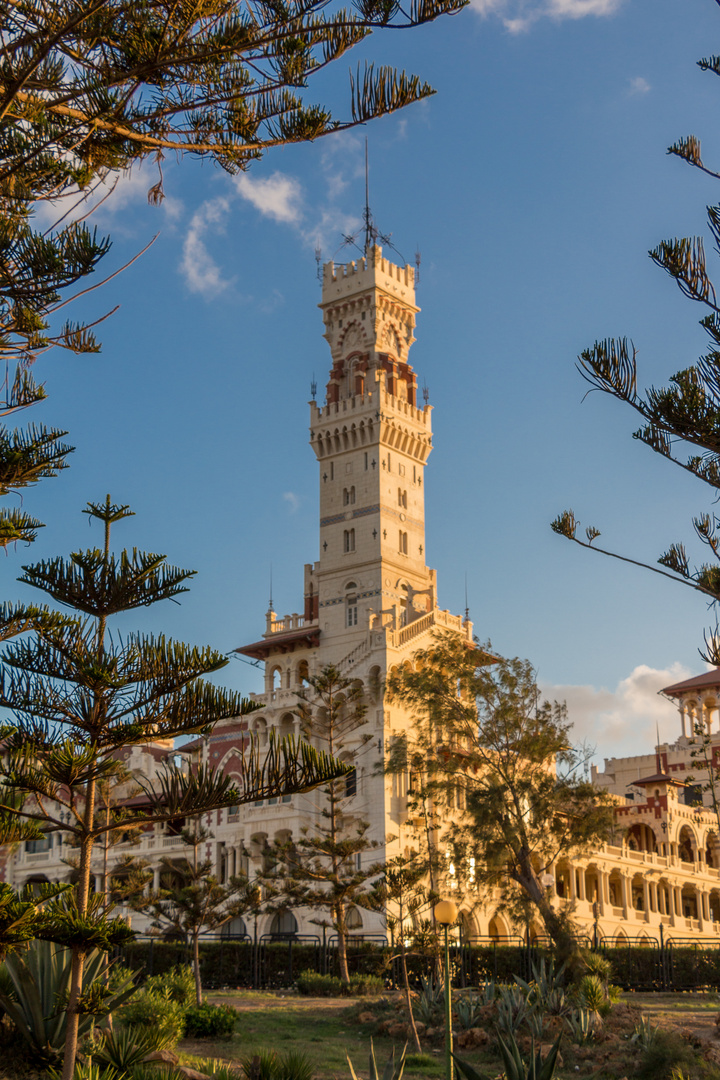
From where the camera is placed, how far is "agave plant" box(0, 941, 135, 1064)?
14.4m

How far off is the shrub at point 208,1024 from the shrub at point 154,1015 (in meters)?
1.90

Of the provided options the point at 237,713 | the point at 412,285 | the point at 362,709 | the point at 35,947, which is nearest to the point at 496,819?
the point at 362,709

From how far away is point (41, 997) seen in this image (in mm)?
15391

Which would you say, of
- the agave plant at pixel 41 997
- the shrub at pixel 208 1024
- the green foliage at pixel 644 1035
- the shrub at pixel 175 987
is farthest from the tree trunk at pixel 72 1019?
the green foliage at pixel 644 1035

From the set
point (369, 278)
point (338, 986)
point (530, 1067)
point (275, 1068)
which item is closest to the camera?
point (530, 1067)

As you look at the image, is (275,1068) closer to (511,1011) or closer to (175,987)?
(511,1011)

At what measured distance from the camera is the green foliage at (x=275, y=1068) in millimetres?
14938

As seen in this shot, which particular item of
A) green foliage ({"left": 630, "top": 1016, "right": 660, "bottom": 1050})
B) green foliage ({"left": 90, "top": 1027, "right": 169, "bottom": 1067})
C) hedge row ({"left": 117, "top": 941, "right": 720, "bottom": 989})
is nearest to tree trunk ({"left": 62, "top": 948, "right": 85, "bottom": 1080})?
green foliage ({"left": 90, "top": 1027, "right": 169, "bottom": 1067})

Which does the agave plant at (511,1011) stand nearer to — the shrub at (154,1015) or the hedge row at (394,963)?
the shrub at (154,1015)

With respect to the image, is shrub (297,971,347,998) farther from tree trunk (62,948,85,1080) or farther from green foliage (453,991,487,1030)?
tree trunk (62,948,85,1080)

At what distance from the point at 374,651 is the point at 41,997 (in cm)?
4083

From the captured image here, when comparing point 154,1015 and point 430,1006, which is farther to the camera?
point 430,1006

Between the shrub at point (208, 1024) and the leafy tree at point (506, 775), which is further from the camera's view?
the leafy tree at point (506, 775)

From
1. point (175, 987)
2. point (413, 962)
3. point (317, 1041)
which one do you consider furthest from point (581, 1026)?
point (413, 962)
